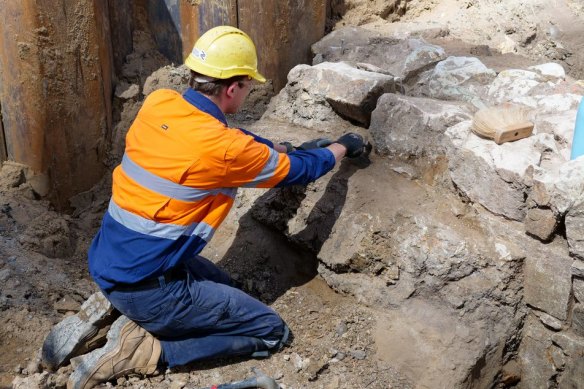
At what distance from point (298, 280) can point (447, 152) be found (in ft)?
3.32

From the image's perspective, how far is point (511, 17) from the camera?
189 inches

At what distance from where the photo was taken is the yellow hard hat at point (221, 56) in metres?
2.79

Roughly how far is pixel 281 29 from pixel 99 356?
2.36 meters

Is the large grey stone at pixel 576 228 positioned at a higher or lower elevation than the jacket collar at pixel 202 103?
lower

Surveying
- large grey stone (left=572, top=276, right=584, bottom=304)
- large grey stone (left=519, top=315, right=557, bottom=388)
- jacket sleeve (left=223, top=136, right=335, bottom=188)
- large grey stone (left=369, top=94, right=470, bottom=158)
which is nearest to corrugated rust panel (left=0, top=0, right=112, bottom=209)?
jacket sleeve (left=223, top=136, right=335, bottom=188)

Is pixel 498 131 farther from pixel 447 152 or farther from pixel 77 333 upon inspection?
pixel 77 333

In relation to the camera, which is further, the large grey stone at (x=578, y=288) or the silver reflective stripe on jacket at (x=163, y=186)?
the large grey stone at (x=578, y=288)

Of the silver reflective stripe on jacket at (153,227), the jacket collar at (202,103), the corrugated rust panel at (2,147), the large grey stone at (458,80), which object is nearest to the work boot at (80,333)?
the silver reflective stripe on jacket at (153,227)

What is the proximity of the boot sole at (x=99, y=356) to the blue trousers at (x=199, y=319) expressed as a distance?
3.2 inches

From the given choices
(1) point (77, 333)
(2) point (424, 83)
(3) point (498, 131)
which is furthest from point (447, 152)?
(1) point (77, 333)

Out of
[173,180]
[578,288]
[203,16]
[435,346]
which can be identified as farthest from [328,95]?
[578,288]

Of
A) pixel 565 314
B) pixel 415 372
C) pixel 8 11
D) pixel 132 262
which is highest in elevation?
pixel 8 11

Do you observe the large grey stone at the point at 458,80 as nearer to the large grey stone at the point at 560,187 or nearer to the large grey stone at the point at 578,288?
the large grey stone at the point at 560,187

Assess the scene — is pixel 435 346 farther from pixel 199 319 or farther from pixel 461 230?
pixel 199 319
